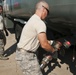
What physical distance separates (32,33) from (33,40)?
12cm

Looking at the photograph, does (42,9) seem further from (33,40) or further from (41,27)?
(33,40)

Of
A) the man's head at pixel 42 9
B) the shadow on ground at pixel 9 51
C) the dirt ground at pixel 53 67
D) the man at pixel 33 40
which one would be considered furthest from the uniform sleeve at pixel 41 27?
the shadow on ground at pixel 9 51

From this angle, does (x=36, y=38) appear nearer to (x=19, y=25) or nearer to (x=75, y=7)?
(x=75, y=7)

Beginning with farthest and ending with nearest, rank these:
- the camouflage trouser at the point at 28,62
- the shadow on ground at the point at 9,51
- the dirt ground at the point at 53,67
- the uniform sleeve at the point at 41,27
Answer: the shadow on ground at the point at 9,51 < the dirt ground at the point at 53,67 < the camouflage trouser at the point at 28,62 < the uniform sleeve at the point at 41,27

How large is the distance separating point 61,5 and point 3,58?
12.2 ft

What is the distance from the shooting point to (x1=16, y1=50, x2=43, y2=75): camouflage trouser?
448cm

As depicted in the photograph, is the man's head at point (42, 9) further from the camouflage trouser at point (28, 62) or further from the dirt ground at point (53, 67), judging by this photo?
the dirt ground at point (53, 67)

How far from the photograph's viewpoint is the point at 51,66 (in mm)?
7414

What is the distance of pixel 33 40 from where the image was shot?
4367mm

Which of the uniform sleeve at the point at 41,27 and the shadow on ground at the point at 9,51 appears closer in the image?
the uniform sleeve at the point at 41,27

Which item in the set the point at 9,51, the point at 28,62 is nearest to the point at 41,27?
the point at 28,62

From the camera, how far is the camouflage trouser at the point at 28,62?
448 cm

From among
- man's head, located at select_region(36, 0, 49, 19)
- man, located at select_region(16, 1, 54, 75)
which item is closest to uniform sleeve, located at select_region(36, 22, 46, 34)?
man, located at select_region(16, 1, 54, 75)

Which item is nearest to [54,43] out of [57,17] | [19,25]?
[57,17]
